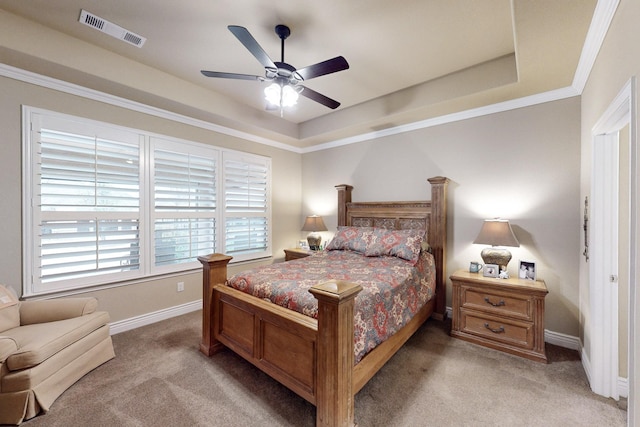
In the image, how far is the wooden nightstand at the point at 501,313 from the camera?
2.38m

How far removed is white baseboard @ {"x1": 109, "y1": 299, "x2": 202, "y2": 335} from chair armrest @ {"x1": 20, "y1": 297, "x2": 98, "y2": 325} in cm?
78

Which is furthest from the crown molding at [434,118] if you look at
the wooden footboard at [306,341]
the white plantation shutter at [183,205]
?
the wooden footboard at [306,341]

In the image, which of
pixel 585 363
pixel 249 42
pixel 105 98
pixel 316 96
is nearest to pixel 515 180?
pixel 585 363

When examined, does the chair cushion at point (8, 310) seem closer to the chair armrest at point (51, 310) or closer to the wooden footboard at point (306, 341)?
the chair armrest at point (51, 310)

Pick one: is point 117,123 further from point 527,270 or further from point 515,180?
point 527,270

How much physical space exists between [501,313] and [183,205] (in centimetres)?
389

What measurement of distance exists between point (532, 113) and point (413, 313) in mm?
2490

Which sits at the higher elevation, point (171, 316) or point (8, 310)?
point (8, 310)

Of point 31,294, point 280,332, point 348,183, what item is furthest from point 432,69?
point 31,294

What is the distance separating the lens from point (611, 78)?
161cm

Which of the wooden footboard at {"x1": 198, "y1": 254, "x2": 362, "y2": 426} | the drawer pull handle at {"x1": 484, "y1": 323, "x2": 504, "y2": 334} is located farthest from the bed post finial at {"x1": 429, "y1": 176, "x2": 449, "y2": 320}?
the wooden footboard at {"x1": 198, "y1": 254, "x2": 362, "y2": 426}

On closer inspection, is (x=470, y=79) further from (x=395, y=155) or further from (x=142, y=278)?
(x=142, y=278)

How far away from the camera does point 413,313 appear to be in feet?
8.19

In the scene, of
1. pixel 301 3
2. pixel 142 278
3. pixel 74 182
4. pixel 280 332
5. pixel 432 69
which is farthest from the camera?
A: pixel 142 278
